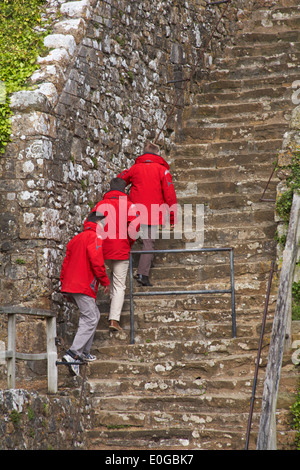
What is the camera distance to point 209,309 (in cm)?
712

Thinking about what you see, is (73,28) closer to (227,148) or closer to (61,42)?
(61,42)

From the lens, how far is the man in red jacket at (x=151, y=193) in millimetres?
7934

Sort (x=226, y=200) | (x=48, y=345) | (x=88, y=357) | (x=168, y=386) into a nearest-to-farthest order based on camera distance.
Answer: (x=48, y=345), (x=168, y=386), (x=88, y=357), (x=226, y=200)

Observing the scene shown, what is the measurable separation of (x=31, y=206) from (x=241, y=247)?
93.3 inches

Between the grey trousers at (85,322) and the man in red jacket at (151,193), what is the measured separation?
143 centimetres

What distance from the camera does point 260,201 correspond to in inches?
336

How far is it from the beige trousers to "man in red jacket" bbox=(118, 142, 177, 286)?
1.98ft

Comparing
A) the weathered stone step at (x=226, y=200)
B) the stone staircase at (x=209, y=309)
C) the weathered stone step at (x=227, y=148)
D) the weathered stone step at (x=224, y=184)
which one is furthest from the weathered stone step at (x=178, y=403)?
the weathered stone step at (x=227, y=148)

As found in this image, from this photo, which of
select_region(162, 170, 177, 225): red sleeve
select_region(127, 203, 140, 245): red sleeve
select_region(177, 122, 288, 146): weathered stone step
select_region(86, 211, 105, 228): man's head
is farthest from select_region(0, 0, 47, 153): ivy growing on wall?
select_region(177, 122, 288, 146): weathered stone step

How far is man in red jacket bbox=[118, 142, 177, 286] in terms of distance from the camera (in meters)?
7.93

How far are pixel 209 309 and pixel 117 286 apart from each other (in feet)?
3.03

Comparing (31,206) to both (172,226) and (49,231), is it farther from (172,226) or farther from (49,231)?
(172,226)

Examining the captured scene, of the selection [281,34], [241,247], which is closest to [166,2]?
[281,34]

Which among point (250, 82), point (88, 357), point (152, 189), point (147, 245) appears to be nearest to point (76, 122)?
point (152, 189)
